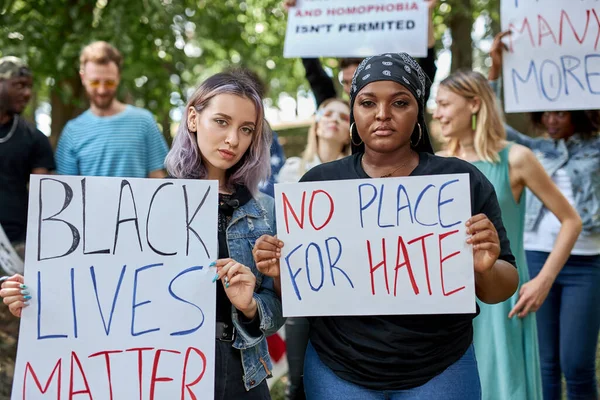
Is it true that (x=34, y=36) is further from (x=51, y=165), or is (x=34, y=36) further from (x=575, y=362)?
(x=575, y=362)

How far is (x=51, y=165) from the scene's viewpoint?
155 inches

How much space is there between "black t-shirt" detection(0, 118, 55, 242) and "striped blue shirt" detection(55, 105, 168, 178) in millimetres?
168

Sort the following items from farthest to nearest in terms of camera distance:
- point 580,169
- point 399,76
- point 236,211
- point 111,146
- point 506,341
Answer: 1. point 111,146
2. point 580,169
3. point 506,341
4. point 236,211
5. point 399,76

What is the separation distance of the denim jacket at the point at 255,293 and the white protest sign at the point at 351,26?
202 cm

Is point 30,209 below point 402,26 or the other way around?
below

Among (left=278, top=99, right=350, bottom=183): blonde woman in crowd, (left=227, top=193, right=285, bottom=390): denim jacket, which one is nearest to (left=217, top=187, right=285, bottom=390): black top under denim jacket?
(left=227, top=193, right=285, bottom=390): denim jacket

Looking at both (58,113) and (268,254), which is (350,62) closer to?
(268,254)

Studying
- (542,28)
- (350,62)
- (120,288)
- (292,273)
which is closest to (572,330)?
(542,28)

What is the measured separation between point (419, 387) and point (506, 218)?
139 centimetres

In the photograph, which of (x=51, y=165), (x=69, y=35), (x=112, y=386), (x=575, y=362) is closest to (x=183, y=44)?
(x=69, y=35)

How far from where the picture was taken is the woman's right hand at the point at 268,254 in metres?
2.07

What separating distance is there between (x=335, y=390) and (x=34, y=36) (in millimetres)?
5413

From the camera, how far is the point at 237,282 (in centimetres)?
210

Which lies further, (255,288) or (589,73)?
(589,73)
